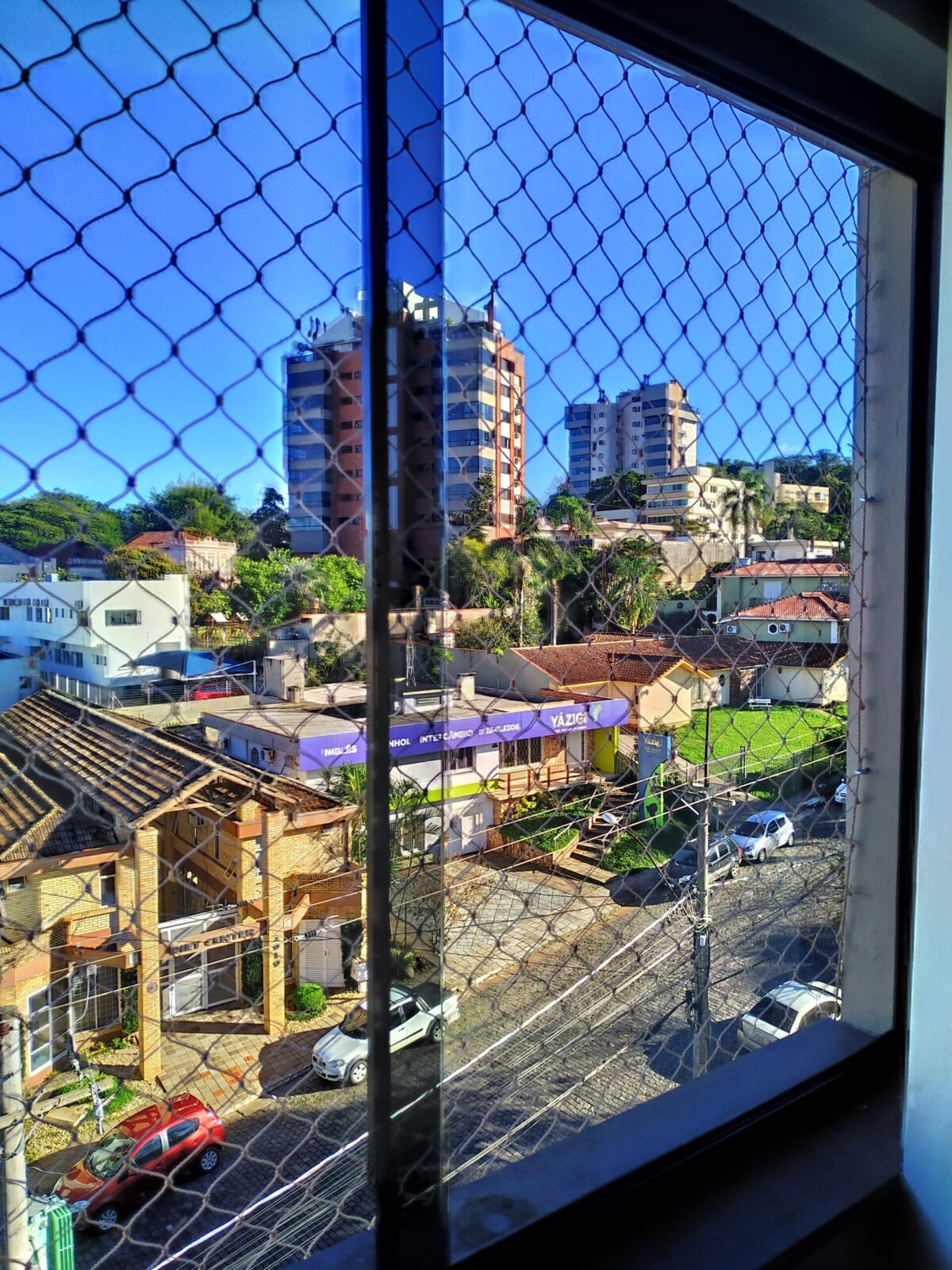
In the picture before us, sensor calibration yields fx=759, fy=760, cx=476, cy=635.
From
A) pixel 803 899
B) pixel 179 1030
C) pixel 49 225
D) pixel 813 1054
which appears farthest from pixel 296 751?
pixel 803 899

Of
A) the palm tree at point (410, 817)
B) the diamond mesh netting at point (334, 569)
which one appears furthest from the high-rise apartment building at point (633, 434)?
the palm tree at point (410, 817)

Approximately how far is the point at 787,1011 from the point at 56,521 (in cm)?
119

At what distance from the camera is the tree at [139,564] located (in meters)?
0.52

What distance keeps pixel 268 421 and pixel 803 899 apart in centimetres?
108

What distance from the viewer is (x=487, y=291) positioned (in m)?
0.74

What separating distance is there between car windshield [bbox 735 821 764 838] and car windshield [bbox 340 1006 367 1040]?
0.73 m

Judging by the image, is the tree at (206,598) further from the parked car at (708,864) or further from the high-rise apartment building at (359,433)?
the parked car at (708,864)

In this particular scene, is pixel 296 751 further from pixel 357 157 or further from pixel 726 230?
pixel 726 230

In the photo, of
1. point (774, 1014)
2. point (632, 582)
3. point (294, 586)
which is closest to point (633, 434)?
point (632, 582)

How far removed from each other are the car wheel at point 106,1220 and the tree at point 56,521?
0.57 metres

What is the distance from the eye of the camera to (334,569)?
0.62m

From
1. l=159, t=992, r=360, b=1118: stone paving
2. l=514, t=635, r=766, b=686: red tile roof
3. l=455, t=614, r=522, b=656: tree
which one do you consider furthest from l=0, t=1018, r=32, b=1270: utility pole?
l=514, t=635, r=766, b=686: red tile roof

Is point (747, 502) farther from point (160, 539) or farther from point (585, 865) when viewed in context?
point (160, 539)

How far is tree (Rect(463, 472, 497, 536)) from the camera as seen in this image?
2.42ft
